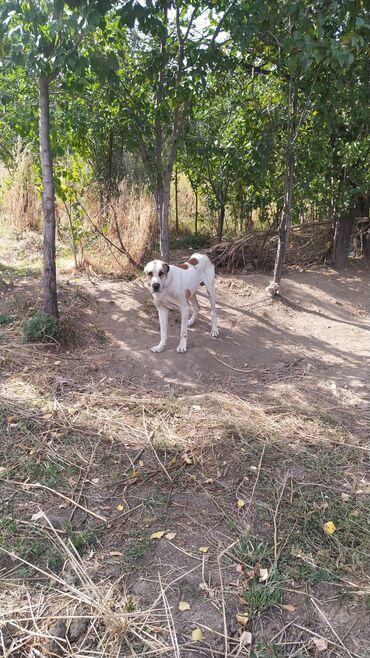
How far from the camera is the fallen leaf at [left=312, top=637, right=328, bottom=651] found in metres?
2.19

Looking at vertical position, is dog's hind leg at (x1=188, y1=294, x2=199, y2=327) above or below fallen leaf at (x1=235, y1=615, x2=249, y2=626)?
above

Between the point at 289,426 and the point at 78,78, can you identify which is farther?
the point at 78,78

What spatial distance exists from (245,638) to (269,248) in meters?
7.33

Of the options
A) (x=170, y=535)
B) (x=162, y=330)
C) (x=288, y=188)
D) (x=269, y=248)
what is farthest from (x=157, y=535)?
(x=269, y=248)

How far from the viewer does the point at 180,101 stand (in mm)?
5590

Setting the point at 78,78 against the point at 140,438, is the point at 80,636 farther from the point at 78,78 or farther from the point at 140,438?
the point at 78,78

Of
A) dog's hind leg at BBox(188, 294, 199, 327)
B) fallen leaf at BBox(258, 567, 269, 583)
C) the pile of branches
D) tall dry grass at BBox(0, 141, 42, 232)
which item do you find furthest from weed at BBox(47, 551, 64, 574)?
tall dry grass at BBox(0, 141, 42, 232)

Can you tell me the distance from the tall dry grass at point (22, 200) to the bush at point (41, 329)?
5540 millimetres

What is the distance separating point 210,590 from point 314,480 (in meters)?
1.16

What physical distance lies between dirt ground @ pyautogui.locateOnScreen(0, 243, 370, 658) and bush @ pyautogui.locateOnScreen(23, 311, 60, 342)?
14 cm

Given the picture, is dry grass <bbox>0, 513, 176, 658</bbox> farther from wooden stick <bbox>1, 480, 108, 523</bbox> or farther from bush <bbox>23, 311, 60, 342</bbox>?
bush <bbox>23, 311, 60, 342</bbox>

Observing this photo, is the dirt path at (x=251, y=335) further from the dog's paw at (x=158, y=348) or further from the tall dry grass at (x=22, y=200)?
the tall dry grass at (x=22, y=200)

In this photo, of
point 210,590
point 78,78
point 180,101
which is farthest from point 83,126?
point 210,590

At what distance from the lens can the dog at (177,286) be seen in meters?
4.96
